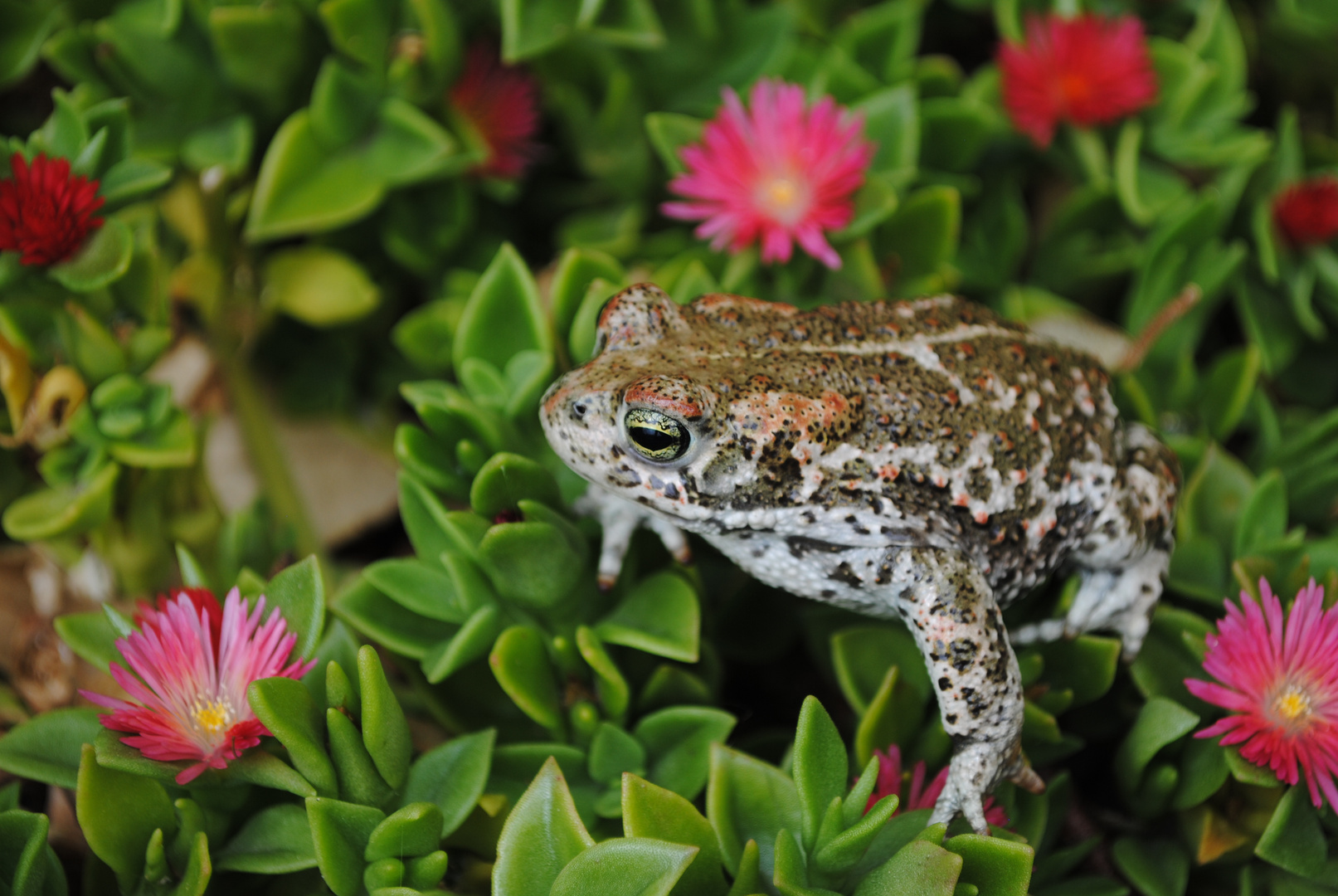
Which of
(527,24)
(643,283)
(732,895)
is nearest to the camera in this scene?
(732,895)

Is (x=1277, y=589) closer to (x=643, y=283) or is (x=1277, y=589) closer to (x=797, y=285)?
(x=797, y=285)

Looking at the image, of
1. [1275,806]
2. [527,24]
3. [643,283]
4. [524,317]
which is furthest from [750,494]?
[527,24]

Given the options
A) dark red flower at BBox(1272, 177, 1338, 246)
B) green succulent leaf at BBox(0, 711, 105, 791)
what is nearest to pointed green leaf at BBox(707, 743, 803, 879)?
green succulent leaf at BBox(0, 711, 105, 791)

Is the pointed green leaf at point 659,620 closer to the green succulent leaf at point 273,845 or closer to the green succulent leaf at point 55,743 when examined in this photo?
the green succulent leaf at point 273,845

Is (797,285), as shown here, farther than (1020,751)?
Yes

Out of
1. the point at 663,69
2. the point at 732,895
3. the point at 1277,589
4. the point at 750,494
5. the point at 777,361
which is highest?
the point at 663,69

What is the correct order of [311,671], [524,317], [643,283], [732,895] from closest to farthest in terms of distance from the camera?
[732,895] → [311,671] → [643,283] → [524,317]

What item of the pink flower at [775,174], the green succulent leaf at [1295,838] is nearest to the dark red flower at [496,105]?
the pink flower at [775,174]
